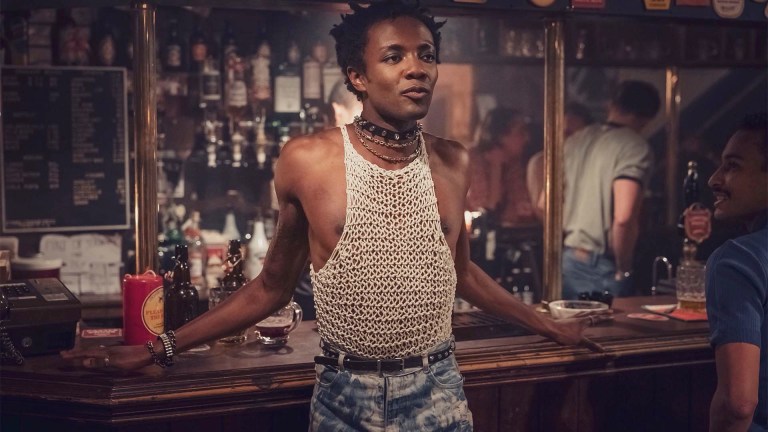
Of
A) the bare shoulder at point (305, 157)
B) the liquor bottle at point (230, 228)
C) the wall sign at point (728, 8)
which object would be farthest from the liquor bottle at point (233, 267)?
the liquor bottle at point (230, 228)

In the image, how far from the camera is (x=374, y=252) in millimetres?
2244

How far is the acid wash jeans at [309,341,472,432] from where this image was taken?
2225 mm

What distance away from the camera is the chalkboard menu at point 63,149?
5.47 m

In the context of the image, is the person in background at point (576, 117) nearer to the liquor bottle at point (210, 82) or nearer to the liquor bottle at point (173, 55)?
the liquor bottle at point (210, 82)

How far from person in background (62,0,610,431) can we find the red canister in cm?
29

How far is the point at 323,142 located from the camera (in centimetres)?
236

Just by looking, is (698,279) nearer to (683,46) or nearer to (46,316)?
(46,316)

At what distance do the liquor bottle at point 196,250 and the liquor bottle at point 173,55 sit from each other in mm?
956

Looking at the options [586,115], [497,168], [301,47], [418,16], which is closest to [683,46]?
[586,115]

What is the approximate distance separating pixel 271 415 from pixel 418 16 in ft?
4.01

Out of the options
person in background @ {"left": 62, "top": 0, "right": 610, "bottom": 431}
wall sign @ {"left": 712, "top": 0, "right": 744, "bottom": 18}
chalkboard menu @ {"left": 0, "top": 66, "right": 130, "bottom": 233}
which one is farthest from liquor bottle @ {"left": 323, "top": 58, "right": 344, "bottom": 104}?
person in background @ {"left": 62, "top": 0, "right": 610, "bottom": 431}

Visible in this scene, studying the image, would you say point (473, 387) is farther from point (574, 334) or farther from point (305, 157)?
point (305, 157)

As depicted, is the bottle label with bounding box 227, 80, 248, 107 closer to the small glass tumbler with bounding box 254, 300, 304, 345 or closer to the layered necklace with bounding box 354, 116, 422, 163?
the small glass tumbler with bounding box 254, 300, 304, 345

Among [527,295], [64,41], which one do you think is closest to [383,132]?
[64,41]
